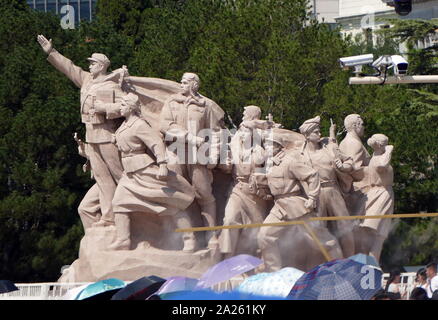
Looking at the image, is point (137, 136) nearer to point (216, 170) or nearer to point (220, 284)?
point (216, 170)

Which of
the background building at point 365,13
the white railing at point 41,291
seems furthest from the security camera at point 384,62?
the background building at point 365,13

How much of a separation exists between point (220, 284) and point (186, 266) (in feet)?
8.95

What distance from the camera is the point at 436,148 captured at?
31234 millimetres

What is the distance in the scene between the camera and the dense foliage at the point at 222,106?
102 ft

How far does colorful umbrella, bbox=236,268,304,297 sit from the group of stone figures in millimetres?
3011

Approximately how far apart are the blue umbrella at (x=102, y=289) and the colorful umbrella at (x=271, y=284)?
1983 mm

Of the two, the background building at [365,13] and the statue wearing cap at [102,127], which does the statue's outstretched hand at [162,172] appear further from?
the background building at [365,13]

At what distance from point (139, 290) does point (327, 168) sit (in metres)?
4.27

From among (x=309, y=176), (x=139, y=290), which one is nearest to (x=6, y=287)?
(x=139, y=290)

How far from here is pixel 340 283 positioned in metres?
17.1

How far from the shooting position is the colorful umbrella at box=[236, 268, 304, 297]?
1811 cm

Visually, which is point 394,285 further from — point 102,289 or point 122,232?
point 122,232

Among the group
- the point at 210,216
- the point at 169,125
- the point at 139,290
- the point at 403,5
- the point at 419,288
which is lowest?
the point at 139,290
